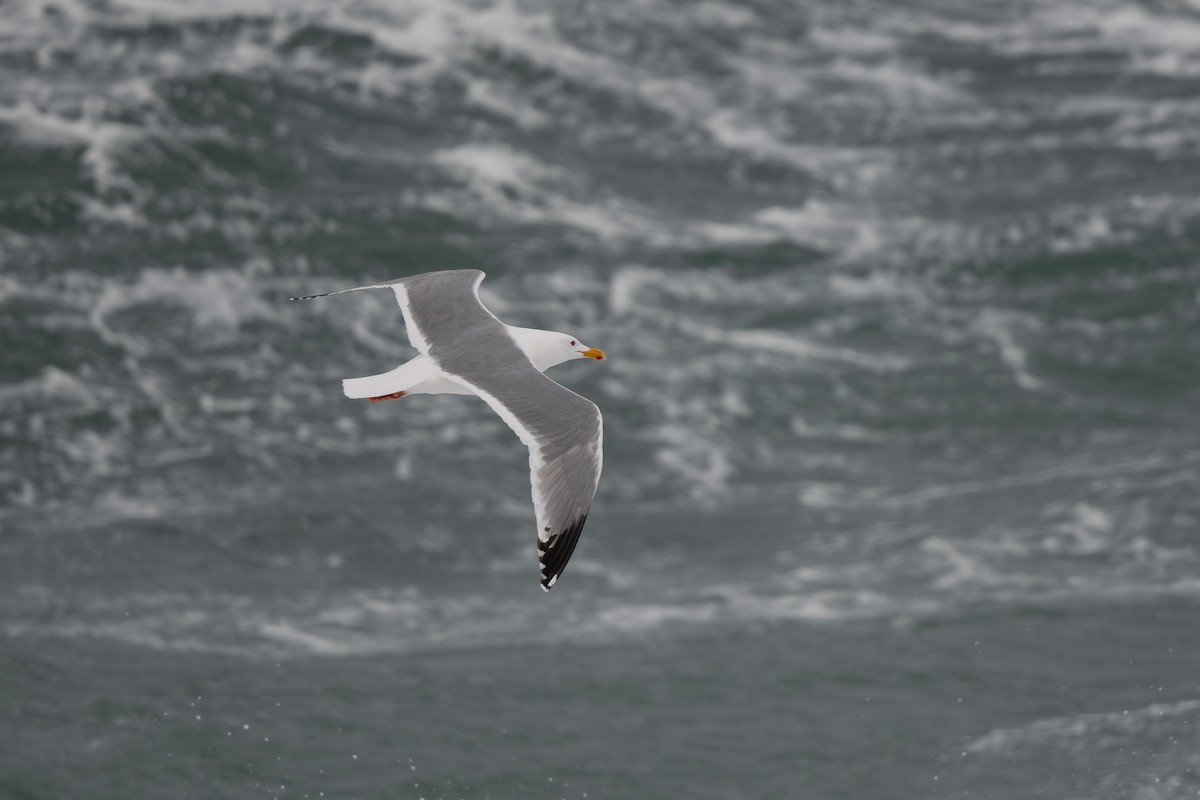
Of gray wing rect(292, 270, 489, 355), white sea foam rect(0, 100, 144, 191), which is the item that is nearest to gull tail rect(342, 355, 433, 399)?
gray wing rect(292, 270, 489, 355)

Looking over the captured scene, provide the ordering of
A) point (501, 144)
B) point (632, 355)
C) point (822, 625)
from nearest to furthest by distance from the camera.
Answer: point (822, 625), point (632, 355), point (501, 144)

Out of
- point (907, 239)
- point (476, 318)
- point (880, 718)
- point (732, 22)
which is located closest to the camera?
point (476, 318)

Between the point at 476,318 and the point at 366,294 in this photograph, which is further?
Result: the point at 366,294

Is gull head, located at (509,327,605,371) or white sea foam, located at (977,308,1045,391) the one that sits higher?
gull head, located at (509,327,605,371)

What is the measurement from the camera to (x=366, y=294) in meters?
24.0

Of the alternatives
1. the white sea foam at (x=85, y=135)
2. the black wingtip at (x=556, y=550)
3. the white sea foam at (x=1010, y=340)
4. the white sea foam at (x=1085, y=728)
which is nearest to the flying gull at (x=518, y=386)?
the black wingtip at (x=556, y=550)

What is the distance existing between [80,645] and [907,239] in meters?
13.1

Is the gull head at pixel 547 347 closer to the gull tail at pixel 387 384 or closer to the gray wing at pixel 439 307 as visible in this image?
the gray wing at pixel 439 307

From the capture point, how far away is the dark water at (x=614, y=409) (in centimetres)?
1716

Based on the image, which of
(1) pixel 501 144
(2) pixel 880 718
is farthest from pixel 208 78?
(2) pixel 880 718

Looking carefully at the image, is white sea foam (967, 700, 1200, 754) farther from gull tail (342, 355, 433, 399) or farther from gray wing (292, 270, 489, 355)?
gull tail (342, 355, 433, 399)

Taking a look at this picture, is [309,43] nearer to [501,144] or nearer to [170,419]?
[501,144]

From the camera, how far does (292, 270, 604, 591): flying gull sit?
1155 centimetres

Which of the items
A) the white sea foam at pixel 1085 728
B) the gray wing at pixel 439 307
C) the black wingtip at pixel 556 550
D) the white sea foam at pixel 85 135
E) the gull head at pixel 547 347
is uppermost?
the black wingtip at pixel 556 550
